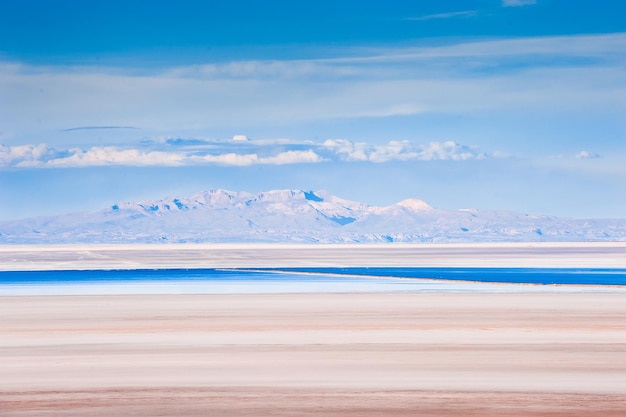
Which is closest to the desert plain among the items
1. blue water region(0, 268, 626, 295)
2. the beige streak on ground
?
the beige streak on ground

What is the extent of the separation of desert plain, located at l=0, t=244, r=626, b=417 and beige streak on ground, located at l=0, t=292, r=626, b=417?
0.04 metres

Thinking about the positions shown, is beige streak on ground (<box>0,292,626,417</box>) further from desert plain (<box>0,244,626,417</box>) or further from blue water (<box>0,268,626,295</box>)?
blue water (<box>0,268,626,295</box>)

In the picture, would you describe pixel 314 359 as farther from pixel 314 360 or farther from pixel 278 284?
pixel 278 284

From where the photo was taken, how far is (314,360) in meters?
24.1

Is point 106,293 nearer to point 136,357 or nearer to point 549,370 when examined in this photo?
point 136,357

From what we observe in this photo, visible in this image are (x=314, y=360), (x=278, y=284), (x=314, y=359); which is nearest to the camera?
(x=314, y=360)

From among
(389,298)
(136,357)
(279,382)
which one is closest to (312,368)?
(279,382)

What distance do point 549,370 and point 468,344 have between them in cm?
469

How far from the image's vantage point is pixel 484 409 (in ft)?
58.9

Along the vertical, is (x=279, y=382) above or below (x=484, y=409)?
above

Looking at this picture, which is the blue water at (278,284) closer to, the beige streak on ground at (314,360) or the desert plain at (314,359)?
the desert plain at (314,359)

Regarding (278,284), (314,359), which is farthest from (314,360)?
(278,284)

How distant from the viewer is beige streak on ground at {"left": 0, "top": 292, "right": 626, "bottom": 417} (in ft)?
60.9

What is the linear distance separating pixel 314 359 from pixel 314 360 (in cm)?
16
